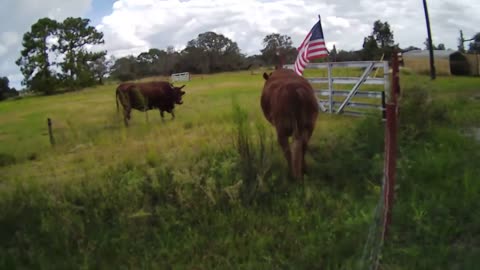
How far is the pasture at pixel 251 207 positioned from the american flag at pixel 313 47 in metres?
3.57

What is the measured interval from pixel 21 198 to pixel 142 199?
1721 millimetres

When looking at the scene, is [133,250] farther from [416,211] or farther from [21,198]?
[416,211]

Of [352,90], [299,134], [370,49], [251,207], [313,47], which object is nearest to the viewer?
[251,207]

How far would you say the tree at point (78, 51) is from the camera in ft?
85.5

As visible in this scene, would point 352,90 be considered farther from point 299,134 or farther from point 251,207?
point 251,207

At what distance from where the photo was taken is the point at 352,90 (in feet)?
42.1

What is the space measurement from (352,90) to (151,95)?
862 cm

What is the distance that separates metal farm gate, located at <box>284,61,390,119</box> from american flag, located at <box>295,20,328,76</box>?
1312 mm

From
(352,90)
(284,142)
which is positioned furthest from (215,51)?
(284,142)

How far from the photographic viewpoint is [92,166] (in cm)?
848

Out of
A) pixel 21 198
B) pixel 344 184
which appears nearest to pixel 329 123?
pixel 344 184

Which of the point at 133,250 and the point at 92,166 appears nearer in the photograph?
the point at 133,250

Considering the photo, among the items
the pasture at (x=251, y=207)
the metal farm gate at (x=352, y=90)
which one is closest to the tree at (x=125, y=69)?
the metal farm gate at (x=352, y=90)

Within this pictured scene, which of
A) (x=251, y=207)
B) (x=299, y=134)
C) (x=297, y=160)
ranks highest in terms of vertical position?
(x=299, y=134)
